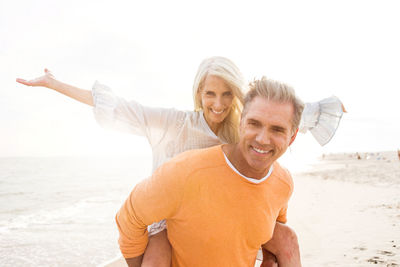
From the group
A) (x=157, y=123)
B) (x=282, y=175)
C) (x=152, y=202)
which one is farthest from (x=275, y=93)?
(x=157, y=123)

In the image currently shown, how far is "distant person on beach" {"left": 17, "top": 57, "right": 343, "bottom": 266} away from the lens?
282 centimetres

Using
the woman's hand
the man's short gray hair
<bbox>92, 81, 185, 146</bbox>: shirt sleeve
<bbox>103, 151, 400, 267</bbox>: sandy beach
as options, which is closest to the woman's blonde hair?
<bbox>92, 81, 185, 146</bbox>: shirt sleeve

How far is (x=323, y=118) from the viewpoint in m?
3.55

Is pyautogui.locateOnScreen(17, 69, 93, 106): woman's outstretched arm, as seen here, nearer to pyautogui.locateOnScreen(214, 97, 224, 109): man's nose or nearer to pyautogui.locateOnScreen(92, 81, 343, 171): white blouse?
pyautogui.locateOnScreen(92, 81, 343, 171): white blouse

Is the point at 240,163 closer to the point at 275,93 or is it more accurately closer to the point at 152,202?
the point at 275,93

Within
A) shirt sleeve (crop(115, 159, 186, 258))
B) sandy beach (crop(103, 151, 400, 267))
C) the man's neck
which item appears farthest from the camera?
sandy beach (crop(103, 151, 400, 267))

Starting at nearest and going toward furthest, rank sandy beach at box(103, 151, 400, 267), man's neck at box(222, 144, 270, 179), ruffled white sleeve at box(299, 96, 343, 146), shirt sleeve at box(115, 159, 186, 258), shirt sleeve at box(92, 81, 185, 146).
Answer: shirt sleeve at box(115, 159, 186, 258) → man's neck at box(222, 144, 270, 179) → shirt sleeve at box(92, 81, 185, 146) → ruffled white sleeve at box(299, 96, 343, 146) → sandy beach at box(103, 151, 400, 267)

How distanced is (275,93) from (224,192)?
77 centimetres

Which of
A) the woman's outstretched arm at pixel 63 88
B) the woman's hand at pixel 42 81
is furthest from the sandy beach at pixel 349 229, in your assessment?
the woman's hand at pixel 42 81

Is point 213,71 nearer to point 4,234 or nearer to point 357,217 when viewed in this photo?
point 357,217

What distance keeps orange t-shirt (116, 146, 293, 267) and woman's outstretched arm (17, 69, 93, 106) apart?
48.4 inches

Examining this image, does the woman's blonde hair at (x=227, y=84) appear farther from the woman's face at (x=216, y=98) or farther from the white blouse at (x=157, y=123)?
the white blouse at (x=157, y=123)

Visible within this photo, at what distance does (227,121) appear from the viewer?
3.16 m

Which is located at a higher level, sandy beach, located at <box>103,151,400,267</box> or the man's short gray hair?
the man's short gray hair
